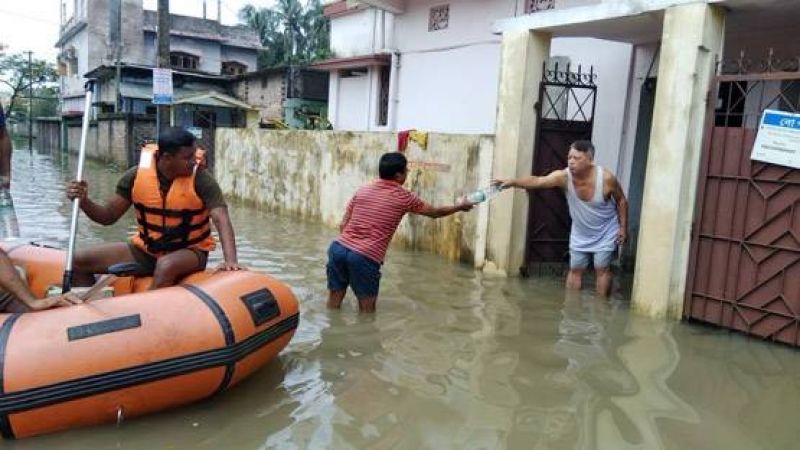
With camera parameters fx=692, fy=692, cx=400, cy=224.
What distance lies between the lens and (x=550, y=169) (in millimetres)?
7879

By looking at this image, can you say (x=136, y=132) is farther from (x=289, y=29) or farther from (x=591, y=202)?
(x=289, y=29)

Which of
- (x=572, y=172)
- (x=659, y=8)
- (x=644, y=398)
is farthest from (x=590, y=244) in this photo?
(x=644, y=398)

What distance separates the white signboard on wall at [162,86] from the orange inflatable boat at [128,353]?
27.7ft

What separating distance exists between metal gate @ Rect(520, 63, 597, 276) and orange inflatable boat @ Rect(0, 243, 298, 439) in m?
4.43

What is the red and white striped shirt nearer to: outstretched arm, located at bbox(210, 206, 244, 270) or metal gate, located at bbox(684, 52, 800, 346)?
outstretched arm, located at bbox(210, 206, 244, 270)

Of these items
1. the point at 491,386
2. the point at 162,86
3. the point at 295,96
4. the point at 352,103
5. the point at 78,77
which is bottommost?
the point at 491,386

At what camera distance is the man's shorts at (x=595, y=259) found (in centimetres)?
668

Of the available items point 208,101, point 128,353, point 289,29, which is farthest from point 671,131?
point 289,29

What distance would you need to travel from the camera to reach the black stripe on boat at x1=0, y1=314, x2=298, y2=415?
330 centimetres

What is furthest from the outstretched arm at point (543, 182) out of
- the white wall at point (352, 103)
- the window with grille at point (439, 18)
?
the white wall at point (352, 103)

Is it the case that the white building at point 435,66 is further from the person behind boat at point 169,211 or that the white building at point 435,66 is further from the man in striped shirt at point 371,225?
the person behind boat at point 169,211

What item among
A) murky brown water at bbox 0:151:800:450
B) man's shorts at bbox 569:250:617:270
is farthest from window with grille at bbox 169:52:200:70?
man's shorts at bbox 569:250:617:270

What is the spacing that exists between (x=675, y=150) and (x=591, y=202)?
94cm

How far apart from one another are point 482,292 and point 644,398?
2884 millimetres
